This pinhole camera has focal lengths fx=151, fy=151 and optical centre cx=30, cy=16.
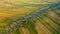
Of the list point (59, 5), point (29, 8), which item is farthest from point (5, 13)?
point (59, 5)

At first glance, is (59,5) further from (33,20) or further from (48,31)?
(48,31)

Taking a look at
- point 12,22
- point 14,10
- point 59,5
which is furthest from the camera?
point 59,5

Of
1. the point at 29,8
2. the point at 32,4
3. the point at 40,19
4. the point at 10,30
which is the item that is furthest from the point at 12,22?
the point at 32,4

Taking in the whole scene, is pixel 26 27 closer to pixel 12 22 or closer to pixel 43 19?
pixel 12 22

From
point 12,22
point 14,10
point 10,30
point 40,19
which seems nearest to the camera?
point 10,30

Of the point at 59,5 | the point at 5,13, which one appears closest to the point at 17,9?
the point at 5,13

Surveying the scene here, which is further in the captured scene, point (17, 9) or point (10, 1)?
point (10, 1)

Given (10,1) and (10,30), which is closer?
(10,30)

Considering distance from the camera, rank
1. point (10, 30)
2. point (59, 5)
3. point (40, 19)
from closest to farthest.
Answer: point (10, 30) < point (40, 19) < point (59, 5)

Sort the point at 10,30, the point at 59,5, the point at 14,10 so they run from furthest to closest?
the point at 59,5
the point at 14,10
the point at 10,30
